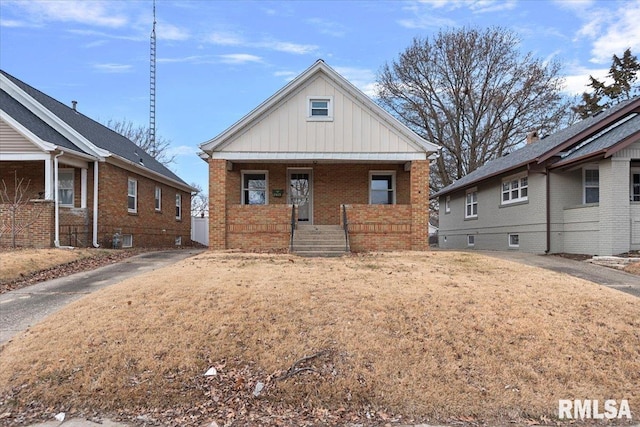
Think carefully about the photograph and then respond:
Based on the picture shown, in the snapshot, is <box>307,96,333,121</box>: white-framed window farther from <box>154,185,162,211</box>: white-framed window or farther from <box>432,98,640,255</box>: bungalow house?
<box>154,185,162,211</box>: white-framed window

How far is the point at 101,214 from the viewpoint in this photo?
15.9m

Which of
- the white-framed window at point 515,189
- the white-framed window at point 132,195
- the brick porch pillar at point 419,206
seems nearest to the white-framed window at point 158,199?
the white-framed window at point 132,195

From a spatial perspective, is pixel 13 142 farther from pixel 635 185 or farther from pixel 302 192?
pixel 635 185

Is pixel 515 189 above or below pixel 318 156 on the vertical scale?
below

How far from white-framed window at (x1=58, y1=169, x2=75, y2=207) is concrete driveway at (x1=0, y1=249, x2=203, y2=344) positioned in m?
5.83

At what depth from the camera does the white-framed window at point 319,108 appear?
1496 cm

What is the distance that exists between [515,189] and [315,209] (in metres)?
8.76

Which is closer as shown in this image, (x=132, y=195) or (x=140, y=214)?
(x=132, y=195)

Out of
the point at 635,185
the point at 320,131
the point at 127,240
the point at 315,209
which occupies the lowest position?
the point at 127,240

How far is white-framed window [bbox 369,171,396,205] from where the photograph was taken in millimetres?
16837

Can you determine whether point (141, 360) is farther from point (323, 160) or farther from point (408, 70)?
point (408, 70)

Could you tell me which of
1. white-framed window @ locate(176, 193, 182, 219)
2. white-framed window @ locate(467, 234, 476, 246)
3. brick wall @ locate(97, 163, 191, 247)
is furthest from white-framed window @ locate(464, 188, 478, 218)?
white-framed window @ locate(176, 193, 182, 219)

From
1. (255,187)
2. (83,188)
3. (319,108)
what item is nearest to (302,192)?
(255,187)

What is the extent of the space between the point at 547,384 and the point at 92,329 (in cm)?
533
